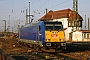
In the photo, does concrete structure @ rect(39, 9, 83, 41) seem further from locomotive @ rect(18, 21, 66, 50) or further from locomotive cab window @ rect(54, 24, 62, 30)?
locomotive @ rect(18, 21, 66, 50)

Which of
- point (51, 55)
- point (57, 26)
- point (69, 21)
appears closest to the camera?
point (51, 55)

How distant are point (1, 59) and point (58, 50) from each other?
13716mm

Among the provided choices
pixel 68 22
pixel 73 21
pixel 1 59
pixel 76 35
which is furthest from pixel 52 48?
pixel 68 22

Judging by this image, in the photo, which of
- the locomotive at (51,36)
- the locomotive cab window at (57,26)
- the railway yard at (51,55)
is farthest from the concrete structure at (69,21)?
the railway yard at (51,55)

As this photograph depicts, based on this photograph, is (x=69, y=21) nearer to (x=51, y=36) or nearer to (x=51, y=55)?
(x=51, y=36)

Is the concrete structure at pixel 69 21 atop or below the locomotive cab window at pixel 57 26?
atop

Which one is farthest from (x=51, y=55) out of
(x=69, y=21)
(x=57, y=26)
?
(x=69, y=21)

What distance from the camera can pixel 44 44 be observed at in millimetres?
21984

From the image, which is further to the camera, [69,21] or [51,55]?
[69,21]

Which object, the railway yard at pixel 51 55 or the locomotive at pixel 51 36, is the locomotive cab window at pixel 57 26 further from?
the railway yard at pixel 51 55

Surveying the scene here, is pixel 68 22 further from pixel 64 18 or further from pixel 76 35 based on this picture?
pixel 76 35

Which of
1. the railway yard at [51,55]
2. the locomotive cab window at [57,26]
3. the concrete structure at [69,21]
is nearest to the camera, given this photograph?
the railway yard at [51,55]

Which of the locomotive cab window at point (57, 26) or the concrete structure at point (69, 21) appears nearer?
the locomotive cab window at point (57, 26)

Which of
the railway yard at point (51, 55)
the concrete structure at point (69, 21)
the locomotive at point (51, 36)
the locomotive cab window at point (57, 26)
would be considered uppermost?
the concrete structure at point (69, 21)
